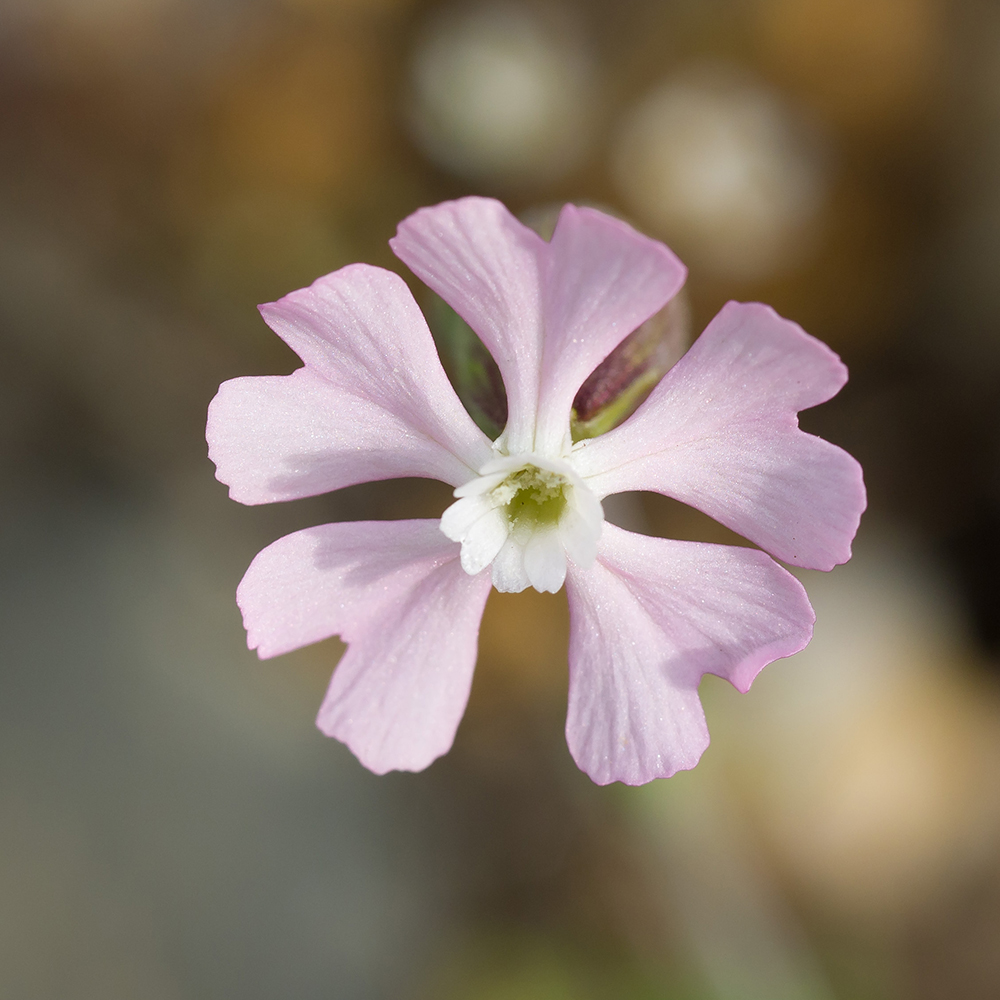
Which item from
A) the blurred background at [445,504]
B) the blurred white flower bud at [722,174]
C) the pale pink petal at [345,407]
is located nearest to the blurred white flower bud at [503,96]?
the blurred background at [445,504]

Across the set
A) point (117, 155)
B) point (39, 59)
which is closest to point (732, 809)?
point (117, 155)

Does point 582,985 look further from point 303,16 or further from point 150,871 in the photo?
point 303,16

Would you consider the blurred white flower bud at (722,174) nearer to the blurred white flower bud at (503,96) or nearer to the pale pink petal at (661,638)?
the blurred white flower bud at (503,96)

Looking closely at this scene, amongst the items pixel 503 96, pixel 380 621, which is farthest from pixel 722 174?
pixel 380 621

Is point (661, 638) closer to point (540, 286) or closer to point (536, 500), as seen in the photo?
point (536, 500)

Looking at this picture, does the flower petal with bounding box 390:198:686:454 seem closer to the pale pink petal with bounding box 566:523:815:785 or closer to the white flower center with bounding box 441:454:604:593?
the white flower center with bounding box 441:454:604:593
